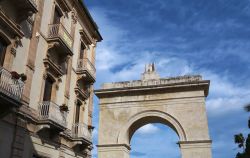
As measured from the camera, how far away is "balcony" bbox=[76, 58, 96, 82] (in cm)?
1611

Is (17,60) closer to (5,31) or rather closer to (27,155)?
(5,31)

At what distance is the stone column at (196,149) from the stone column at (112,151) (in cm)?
383

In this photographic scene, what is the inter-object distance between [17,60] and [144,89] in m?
12.0

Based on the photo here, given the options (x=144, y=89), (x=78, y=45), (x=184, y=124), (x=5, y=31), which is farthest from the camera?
(x=144, y=89)

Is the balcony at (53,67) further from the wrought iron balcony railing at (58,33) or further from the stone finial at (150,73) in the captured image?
the stone finial at (150,73)

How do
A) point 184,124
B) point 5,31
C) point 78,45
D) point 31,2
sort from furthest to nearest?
1. point 184,124
2. point 78,45
3. point 31,2
4. point 5,31

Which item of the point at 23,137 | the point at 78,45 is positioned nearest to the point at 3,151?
the point at 23,137

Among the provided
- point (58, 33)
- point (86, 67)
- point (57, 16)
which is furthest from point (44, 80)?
point (86, 67)

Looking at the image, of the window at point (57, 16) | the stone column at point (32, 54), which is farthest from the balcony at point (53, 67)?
the window at point (57, 16)

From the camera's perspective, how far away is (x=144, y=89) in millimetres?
21594

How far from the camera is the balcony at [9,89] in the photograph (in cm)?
895

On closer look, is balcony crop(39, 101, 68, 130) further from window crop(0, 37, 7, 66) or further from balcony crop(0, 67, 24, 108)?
window crop(0, 37, 7, 66)

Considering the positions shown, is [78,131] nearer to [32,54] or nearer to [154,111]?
[32,54]

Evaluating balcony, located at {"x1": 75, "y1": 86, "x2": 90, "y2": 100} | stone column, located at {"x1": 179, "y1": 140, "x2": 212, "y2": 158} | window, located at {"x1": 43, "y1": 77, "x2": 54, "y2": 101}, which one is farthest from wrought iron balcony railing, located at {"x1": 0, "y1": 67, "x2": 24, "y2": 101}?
stone column, located at {"x1": 179, "y1": 140, "x2": 212, "y2": 158}
